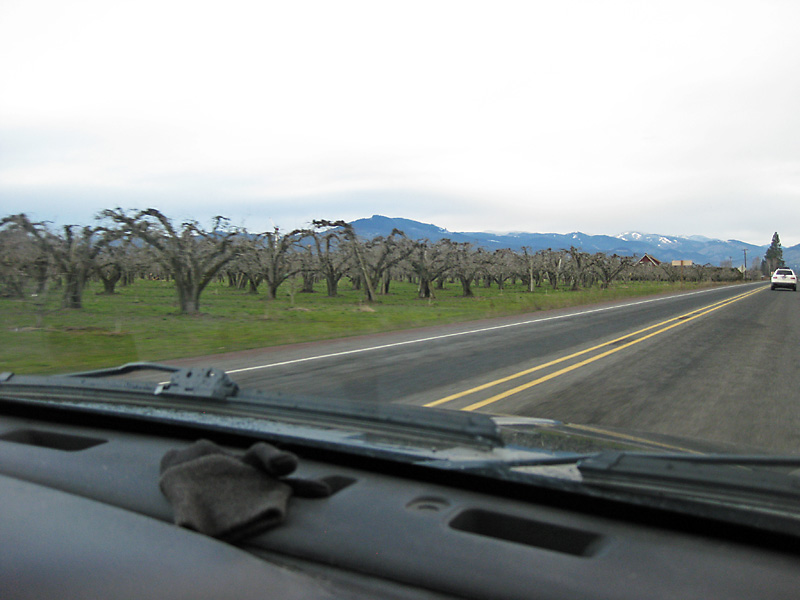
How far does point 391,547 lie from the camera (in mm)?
1718

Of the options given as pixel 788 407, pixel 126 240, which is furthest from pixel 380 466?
pixel 126 240

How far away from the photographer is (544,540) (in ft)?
6.00

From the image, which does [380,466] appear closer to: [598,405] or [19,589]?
[19,589]

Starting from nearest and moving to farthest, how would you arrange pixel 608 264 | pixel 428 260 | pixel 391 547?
pixel 391 547 < pixel 428 260 < pixel 608 264

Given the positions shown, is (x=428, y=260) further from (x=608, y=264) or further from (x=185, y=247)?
(x=608, y=264)

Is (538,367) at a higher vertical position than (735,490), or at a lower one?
lower

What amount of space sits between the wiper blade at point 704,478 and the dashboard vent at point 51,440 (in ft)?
7.55

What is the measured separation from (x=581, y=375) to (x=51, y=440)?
785 centimetres

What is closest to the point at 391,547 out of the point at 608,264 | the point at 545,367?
the point at 545,367

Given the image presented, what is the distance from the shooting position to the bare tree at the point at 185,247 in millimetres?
24375

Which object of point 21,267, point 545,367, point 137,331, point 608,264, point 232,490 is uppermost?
point 608,264

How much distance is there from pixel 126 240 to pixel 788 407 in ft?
89.2

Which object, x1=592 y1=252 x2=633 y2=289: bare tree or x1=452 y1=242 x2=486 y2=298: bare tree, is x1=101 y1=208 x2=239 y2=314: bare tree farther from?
x1=592 y1=252 x2=633 y2=289: bare tree

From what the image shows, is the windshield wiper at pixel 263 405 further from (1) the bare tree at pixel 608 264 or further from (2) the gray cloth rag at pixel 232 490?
(1) the bare tree at pixel 608 264
